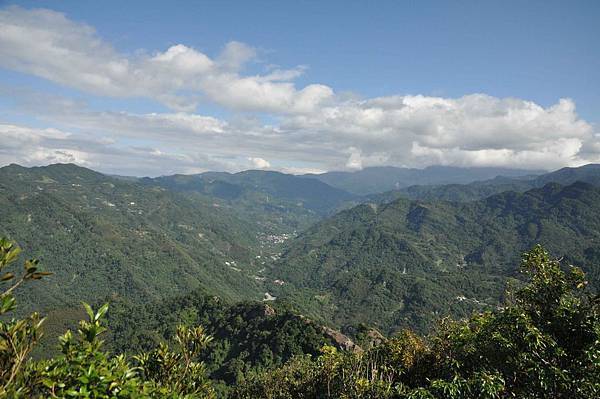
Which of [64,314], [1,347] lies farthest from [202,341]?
[64,314]

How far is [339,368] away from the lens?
34.9 metres

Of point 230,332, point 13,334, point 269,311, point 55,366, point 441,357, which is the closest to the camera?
point 13,334

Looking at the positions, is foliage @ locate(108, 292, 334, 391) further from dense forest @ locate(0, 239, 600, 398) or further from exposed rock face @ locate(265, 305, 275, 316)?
dense forest @ locate(0, 239, 600, 398)

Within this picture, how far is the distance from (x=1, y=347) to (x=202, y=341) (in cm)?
713

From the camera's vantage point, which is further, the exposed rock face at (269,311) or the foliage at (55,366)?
the exposed rock face at (269,311)

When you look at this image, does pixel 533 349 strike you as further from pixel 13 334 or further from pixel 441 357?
pixel 13 334

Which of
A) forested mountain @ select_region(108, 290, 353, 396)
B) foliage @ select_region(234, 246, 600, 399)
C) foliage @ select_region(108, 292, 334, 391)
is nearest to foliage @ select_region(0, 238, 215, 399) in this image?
foliage @ select_region(234, 246, 600, 399)

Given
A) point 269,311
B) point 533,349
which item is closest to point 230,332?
point 269,311

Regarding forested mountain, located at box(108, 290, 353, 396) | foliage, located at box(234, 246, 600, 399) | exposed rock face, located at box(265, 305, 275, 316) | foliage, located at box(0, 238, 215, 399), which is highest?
foliage, located at box(0, 238, 215, 399)

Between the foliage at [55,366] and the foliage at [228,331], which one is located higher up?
the foliage at [55,366]

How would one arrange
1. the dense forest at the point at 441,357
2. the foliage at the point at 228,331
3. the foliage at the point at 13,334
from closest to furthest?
the foliage at the point at 13,334, the dense forest at the point at 441,357, the foliage at the point at 228,331

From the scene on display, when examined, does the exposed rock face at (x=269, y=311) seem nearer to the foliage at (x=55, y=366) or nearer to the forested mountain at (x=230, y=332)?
the forested mountain at (x=230, y=332)

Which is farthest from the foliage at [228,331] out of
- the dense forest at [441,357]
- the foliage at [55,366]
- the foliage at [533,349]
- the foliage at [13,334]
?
the foliage at [13,334]

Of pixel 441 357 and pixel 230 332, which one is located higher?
pixel 441 357
